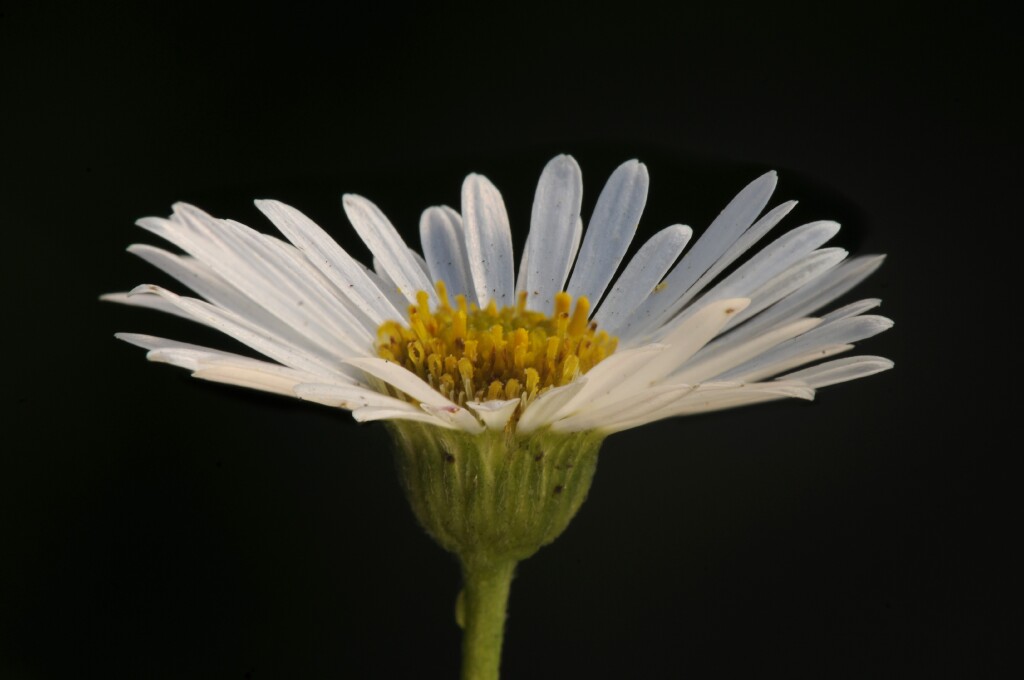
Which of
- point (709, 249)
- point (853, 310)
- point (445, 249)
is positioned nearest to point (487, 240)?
point (445, 249)

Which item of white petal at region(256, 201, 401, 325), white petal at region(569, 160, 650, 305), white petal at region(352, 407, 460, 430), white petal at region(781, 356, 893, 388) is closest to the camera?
white petal at region(352, 407, 460, 430)

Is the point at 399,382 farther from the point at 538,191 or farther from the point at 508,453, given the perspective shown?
the point at 538,191

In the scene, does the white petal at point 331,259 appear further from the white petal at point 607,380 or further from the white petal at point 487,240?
the white petal at point 607,380

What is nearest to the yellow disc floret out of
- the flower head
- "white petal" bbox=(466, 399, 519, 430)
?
the flower head

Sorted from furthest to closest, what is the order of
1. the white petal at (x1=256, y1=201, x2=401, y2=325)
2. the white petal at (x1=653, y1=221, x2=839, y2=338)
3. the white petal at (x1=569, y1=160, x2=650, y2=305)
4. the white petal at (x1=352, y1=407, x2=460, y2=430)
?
the white petal at (x1=569, y1=160, x2=650, y2=305)
the white petal at (x1=256, y1=201, x2=401, y2=325)
the white petal at (x1=653, y1=221, x2=839, y2=338)
the white petal at (x1=352, y1=407, x2=460, y2=430)

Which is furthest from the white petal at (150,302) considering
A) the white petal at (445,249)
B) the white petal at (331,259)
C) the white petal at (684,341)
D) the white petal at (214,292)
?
the white petal at (684,341)

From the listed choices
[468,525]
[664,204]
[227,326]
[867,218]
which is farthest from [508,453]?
[867,218]

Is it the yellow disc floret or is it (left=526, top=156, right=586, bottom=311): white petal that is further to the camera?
(left=526, top=156, right=586, bottom=311): white petal

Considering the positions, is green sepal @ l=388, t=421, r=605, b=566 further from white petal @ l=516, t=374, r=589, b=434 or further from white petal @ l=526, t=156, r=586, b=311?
white petal @ l=526, t=156, r=586, b=311
